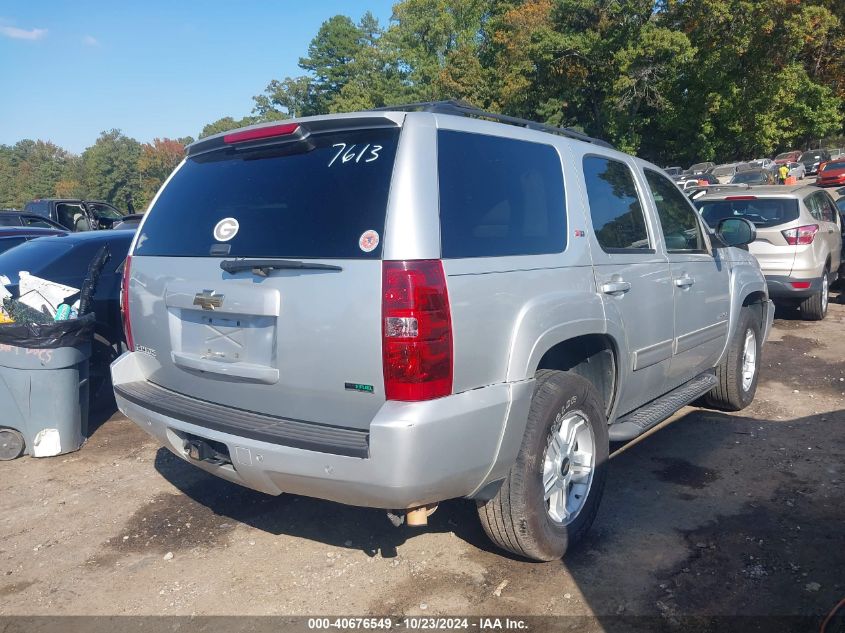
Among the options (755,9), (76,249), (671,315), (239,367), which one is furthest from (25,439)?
(755,9)

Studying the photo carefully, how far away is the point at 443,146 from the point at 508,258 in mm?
554

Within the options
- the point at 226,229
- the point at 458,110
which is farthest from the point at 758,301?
the point at 226,229

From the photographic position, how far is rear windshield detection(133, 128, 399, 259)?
2.81 meters

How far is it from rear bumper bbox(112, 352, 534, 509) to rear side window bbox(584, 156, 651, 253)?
126 cm

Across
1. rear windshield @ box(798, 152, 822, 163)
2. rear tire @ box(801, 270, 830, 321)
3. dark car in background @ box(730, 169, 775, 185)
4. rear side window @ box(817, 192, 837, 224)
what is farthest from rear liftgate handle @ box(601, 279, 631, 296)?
rear windshield @ box(798, 152, 822, 163)

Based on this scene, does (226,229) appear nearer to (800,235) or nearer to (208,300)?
(208,300)

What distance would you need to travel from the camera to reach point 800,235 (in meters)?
8.60

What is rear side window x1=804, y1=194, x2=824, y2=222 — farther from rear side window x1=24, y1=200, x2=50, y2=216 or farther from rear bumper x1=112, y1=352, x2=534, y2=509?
rear side window x1=24, y1=200, x2=50, y2=216

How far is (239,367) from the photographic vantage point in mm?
3004

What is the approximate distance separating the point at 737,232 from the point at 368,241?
150 inches

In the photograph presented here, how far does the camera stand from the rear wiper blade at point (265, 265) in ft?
9.09

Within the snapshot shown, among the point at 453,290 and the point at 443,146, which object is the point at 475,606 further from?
the point at 443,146

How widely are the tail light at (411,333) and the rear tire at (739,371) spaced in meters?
3.52

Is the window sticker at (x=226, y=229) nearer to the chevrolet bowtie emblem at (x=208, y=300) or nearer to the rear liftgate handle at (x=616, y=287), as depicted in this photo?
the chevrolet bowtie emblem at (x=208, y=300)
